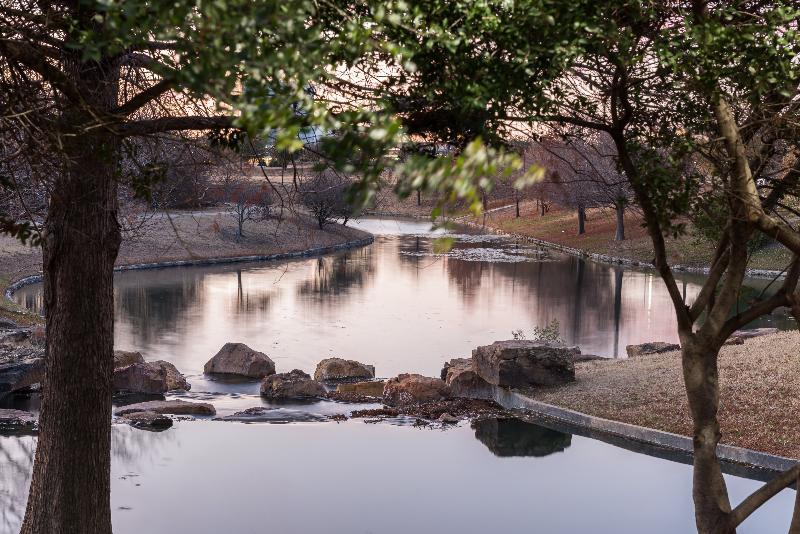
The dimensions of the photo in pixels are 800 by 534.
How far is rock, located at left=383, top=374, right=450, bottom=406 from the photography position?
62.4 feet

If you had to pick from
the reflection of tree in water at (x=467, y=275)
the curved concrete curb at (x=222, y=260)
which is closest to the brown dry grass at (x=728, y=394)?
the reflection of tree in water at (x=467, y=275)

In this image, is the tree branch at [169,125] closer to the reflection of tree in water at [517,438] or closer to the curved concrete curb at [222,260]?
the reflection of tree in water at [517,438]

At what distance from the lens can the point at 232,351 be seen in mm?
23172

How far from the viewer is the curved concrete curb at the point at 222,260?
134 feet

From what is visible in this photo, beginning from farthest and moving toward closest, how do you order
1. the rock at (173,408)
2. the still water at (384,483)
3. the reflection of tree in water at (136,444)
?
the rock at (173,408)
the reflection of tree in water at (136,444)
the still water at (384,483)

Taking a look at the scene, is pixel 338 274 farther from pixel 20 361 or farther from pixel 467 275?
pixel 20 361

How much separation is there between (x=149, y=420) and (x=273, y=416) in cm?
216

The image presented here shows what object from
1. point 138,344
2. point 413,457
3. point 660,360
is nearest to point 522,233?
point 138,344

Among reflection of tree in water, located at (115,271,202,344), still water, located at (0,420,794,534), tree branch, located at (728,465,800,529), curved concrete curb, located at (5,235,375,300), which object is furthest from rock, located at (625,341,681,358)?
curved concrete curb, located at (5,235,375,300)

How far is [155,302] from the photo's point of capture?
1407 inches

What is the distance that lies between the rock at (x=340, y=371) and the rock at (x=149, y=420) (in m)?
5.52

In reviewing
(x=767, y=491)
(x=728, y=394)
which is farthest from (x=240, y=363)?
(x=767, y=491)

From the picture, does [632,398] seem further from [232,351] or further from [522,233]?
[522,233]

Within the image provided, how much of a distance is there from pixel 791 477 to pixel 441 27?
15.1 feet
